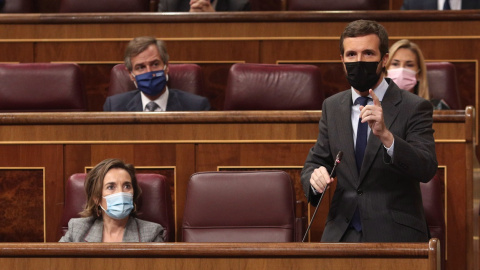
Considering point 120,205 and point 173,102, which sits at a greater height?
point 173,102

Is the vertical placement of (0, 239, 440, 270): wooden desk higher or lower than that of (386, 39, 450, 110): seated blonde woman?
lower

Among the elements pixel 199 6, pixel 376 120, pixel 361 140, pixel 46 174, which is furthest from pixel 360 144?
pixel 199 6

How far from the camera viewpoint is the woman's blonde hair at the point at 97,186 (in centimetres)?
136

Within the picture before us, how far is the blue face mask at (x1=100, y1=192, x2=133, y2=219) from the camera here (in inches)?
52.9

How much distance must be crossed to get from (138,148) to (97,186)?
0.46 ft

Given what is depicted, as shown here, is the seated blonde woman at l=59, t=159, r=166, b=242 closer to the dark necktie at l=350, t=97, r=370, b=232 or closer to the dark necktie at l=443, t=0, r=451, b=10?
the dark necktie at l=350, t=97, r=370, b=232

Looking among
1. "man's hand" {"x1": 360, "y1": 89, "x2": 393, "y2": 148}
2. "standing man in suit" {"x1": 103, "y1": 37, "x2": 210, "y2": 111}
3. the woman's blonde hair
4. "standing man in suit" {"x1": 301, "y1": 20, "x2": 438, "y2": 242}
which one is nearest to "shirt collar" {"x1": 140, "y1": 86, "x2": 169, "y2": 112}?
"standing man in suit" {"x1": 103, "y1": 37, "x2": 210, "y2": 111}

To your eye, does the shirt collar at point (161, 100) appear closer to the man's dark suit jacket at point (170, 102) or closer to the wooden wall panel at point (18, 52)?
the man's dark suit jacket at point (170, 102)

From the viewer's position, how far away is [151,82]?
5.57 feet

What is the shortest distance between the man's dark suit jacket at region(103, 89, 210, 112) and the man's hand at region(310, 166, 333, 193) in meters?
0.67

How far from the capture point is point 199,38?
76.6 inches

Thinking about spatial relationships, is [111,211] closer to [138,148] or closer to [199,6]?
[138,148]

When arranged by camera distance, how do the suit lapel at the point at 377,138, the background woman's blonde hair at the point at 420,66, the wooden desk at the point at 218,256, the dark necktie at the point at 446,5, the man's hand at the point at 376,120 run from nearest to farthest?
the wooden desk at the point at 218,256, the man's hand at the point at 376,120, the suit lapel at the point at 377,138, the background woman's blonde hair at the point at 420,66, the dark necktie at the point at 446,5

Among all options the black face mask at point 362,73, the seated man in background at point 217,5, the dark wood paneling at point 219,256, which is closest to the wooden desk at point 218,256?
the dark wood paneling at point 219,256
